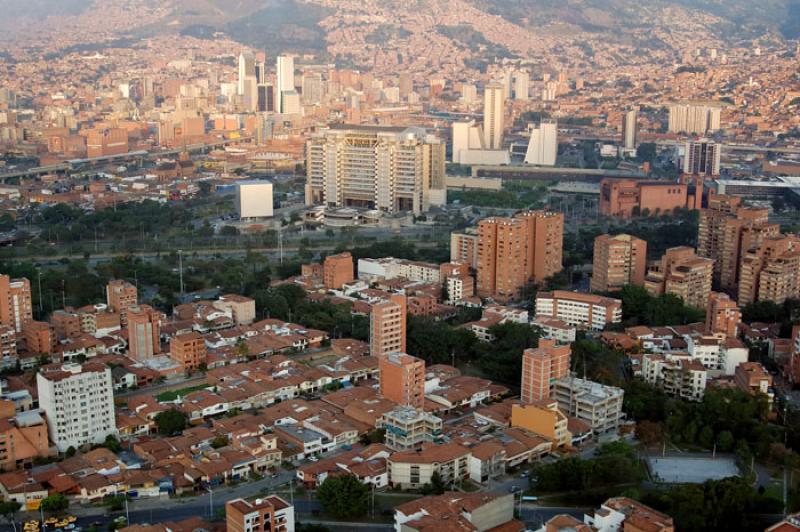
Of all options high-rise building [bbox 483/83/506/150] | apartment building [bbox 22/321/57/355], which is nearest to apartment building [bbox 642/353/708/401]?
apartment building [bbox 22/321/57/355]

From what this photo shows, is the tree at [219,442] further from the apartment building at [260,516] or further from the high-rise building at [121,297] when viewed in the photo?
the high-rise building at [121,297]

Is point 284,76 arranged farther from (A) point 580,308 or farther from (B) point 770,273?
(B) point 770,273

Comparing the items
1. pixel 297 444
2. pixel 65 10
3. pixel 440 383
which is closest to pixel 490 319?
pixel 440 383

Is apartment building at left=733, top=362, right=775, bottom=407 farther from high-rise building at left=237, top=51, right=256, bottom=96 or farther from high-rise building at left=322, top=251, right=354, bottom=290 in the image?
high-rise building at left=237, top=51, right=256, bottom=96

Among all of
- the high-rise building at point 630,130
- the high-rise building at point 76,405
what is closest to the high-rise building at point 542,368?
the high-rise building at point 76,405

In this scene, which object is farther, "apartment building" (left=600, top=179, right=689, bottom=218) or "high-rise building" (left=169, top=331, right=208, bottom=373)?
"apartment building" (left=600, top=179, right=689, bottom=218)
